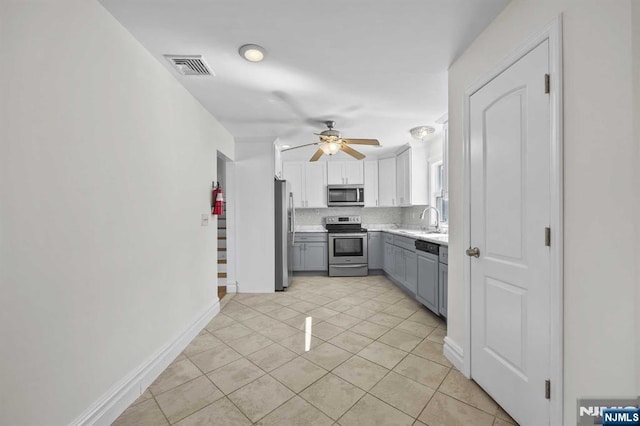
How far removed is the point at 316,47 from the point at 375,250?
3.94m

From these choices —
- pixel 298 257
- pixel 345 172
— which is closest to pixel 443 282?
pixel 298 257

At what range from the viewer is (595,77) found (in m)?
1.07

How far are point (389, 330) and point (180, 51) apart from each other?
3.02 metres

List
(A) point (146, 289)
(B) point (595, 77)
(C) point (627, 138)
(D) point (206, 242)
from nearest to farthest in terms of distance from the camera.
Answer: (C) point (627, 138) < (B) point (595, 77) < (A) point (146, 289) < (D) point (206, 242)

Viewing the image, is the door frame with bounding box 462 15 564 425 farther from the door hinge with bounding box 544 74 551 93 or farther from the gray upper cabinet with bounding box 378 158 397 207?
the gray upper cabinet with bounding box 378 158 397 207

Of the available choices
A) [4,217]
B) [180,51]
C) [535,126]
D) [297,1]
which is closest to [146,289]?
[4,217]

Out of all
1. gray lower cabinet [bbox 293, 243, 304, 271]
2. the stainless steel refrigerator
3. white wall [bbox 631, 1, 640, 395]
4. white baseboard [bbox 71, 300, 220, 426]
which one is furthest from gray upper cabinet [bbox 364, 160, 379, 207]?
white wall [bbox 631, 1, 640, 395]

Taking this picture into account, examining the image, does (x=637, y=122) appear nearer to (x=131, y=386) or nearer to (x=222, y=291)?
(x=131, y=386)

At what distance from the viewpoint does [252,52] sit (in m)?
1.91

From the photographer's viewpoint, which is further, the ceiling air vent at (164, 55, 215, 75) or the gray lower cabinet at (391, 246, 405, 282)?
the gray lower cabinet at (391, 246, 405, 282)

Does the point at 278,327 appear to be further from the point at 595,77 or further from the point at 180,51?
the point at 595,77

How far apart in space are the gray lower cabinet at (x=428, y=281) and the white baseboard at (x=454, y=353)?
2.50ft

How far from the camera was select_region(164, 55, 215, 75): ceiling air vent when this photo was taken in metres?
1.98

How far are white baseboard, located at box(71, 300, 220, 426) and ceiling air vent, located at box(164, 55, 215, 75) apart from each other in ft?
7.17
